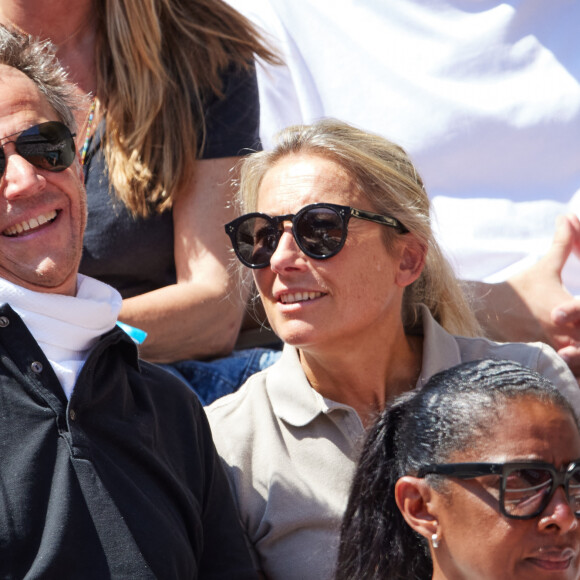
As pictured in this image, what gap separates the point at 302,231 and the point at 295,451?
55 cm

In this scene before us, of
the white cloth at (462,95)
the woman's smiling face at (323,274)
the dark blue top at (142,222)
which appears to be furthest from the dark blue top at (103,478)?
the white cloth at (462,95)

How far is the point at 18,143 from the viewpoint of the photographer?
7.27ft

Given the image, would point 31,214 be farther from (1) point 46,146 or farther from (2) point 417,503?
(2) point 417,503

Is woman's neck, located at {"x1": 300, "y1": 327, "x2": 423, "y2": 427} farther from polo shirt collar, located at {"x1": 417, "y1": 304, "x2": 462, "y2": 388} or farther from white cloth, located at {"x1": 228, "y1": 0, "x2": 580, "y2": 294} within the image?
white cloth, located at {"x1": 228, "y1": 0, "x2": 580, "y2": 294}

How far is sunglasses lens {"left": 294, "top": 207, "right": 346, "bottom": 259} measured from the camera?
2604 mm

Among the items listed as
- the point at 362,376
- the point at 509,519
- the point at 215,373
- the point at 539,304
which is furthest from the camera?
the point at 539,304

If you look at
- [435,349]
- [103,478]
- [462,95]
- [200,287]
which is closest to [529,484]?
[103,478]

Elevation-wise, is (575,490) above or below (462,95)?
below

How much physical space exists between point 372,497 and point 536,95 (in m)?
2.30

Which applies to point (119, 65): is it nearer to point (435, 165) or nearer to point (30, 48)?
point (30, 48)

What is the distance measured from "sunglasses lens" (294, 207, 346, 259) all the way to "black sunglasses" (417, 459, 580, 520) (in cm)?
84

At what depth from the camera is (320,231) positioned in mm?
2613

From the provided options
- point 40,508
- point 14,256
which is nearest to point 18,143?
point 14,256

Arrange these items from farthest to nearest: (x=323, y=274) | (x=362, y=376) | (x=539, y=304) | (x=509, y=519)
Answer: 1. (x=539, y=304)
2. (x=362, y=376)
3. (x=323, y=274)
4. (x=509, y=519)
